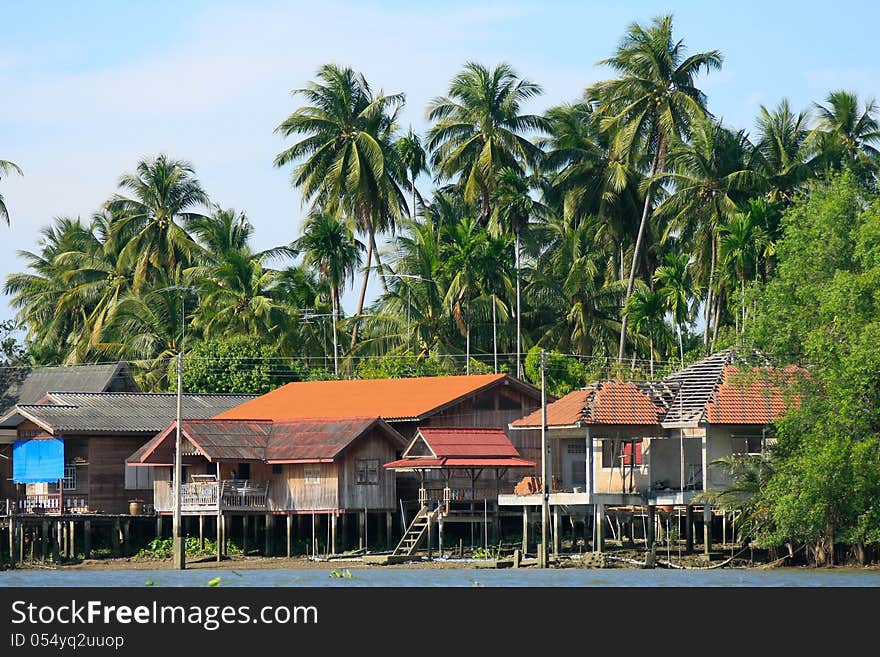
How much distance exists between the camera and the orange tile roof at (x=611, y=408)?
188 ft

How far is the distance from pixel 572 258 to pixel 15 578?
3353 cm

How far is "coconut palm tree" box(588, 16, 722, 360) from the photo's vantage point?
81375mm

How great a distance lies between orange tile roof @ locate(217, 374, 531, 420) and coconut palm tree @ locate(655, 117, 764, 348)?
49.7 ft

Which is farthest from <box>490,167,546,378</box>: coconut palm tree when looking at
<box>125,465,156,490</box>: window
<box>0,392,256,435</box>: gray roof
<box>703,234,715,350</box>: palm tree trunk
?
<box>125,465,156,490</box>: window

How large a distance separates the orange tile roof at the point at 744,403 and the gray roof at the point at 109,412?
22.2 meters

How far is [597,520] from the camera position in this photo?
57312 mm

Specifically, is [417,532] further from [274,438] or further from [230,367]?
[230,367]

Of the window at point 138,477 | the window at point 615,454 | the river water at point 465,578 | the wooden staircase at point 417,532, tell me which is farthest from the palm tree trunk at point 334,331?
the river water at point 465,578

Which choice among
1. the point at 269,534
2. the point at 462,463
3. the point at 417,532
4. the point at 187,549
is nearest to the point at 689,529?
the point at 462,463

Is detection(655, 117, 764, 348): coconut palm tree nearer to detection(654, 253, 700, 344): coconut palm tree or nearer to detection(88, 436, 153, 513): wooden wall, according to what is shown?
detection(654, 253, 700, 344): coconut palm tree

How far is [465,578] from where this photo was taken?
51562 mm
